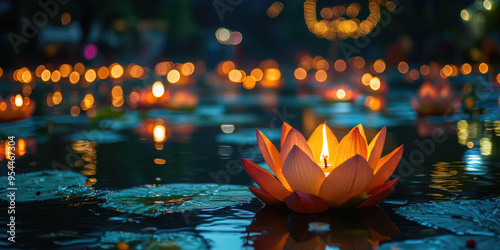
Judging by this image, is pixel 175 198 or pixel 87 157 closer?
pixel 175 198

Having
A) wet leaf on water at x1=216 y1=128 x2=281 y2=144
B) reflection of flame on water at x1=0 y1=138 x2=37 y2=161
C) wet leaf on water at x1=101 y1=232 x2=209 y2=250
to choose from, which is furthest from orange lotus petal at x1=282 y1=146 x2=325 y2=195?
wet leaf on water at x1=216 y1=128 x2=281 y2=144

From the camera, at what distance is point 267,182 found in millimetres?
4320

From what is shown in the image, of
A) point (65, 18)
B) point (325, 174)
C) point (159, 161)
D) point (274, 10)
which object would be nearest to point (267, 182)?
point (325, 174)

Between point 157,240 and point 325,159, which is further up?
point 325,159

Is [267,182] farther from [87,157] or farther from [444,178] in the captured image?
[87,157]

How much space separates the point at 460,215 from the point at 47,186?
3144 mm

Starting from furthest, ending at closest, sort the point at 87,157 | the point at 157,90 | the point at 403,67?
the point at 403,67 < the point at 157,90 < the point at 87,157

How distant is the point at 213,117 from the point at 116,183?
7.26 meters

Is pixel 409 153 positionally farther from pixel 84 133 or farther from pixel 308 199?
pixel 84 133

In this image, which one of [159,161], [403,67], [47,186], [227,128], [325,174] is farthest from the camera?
[403,67]

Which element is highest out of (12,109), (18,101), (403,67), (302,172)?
(403,67)

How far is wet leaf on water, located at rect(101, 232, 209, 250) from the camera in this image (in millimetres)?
3525

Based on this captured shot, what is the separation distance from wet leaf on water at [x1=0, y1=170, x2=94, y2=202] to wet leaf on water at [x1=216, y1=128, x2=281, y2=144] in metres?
3.17

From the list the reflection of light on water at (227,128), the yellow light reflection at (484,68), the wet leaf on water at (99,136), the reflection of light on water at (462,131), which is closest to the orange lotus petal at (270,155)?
the reflection of light on water at (462,131)
